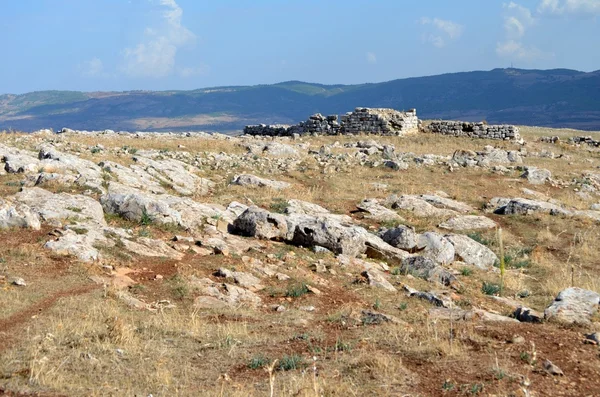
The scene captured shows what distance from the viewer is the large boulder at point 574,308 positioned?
9227 mm

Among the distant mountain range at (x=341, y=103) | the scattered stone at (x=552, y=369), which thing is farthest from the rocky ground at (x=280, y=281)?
the distant mountain range at (x=341, y=103)

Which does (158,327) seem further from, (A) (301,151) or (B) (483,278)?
(A) (301,151)

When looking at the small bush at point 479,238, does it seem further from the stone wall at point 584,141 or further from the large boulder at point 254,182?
the stone wall at point 584,141

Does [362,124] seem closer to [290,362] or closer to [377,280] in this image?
[377,280]

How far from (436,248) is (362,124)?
77.3 ft

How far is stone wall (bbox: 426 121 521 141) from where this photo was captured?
3684 centimetres

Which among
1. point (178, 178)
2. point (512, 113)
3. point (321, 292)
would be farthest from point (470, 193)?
point (512, 113)

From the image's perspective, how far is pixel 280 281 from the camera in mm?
11875

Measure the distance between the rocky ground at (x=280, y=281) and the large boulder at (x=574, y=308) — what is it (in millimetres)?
30

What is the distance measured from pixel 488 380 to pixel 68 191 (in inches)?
454

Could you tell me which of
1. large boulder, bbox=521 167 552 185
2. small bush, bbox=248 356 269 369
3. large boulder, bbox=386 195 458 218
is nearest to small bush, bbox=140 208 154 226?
small bush, bbox=248 356 269 369

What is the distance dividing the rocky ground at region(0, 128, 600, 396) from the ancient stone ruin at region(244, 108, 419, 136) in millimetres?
12601

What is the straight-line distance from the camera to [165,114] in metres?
138

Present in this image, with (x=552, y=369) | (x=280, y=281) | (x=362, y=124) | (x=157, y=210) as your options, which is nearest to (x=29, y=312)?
(x=280, y=281)
